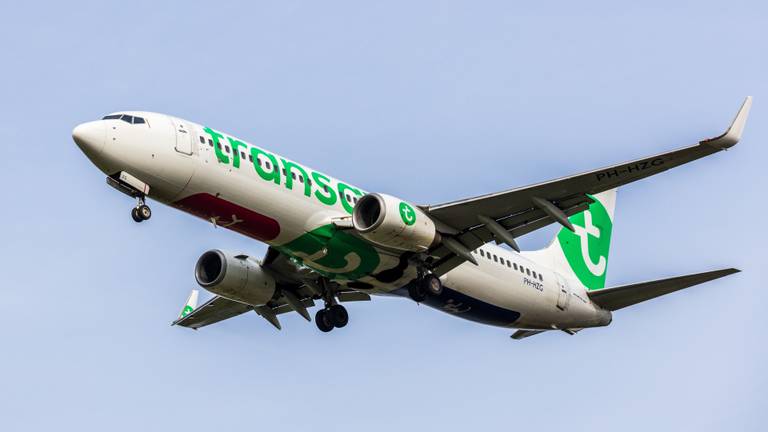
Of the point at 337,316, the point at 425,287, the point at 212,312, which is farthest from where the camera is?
the point at 212,312

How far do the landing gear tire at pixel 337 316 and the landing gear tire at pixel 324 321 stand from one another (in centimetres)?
8

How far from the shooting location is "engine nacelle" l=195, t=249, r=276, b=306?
43938 millimetres

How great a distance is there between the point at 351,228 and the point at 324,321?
6047 millimetres

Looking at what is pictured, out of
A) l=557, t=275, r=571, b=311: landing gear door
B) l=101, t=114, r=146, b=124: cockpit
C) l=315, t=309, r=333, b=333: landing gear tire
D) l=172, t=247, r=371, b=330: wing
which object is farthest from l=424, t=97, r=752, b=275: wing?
l=101, t=114, r=146, b=124: cockpit

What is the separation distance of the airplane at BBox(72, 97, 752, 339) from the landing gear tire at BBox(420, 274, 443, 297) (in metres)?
0.04

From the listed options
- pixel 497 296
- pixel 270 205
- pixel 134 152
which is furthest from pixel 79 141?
pixel 497 296

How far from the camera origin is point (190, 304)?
165 feet

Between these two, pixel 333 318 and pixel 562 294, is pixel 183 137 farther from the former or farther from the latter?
pixel 562 294

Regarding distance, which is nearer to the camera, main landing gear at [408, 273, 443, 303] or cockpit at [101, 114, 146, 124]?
cockpit at [101, 114, 146, 124]

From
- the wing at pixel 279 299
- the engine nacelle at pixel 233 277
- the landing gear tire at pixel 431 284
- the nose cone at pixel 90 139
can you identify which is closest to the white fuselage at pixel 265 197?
the nose cone at pixel 90 139

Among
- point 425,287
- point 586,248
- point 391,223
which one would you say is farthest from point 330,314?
point 586,248

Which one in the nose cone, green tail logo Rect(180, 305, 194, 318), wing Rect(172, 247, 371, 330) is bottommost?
wing Rect(172, 247, 371, 330)

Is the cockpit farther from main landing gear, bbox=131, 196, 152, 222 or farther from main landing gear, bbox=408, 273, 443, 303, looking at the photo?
main landing gear, bbox=408, 273, 443, 303

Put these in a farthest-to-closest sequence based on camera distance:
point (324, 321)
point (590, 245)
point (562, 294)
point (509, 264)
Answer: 1. point (590, 245)
2. point (562, 294)
3. point (509, 264)
4. point (324, 321)
